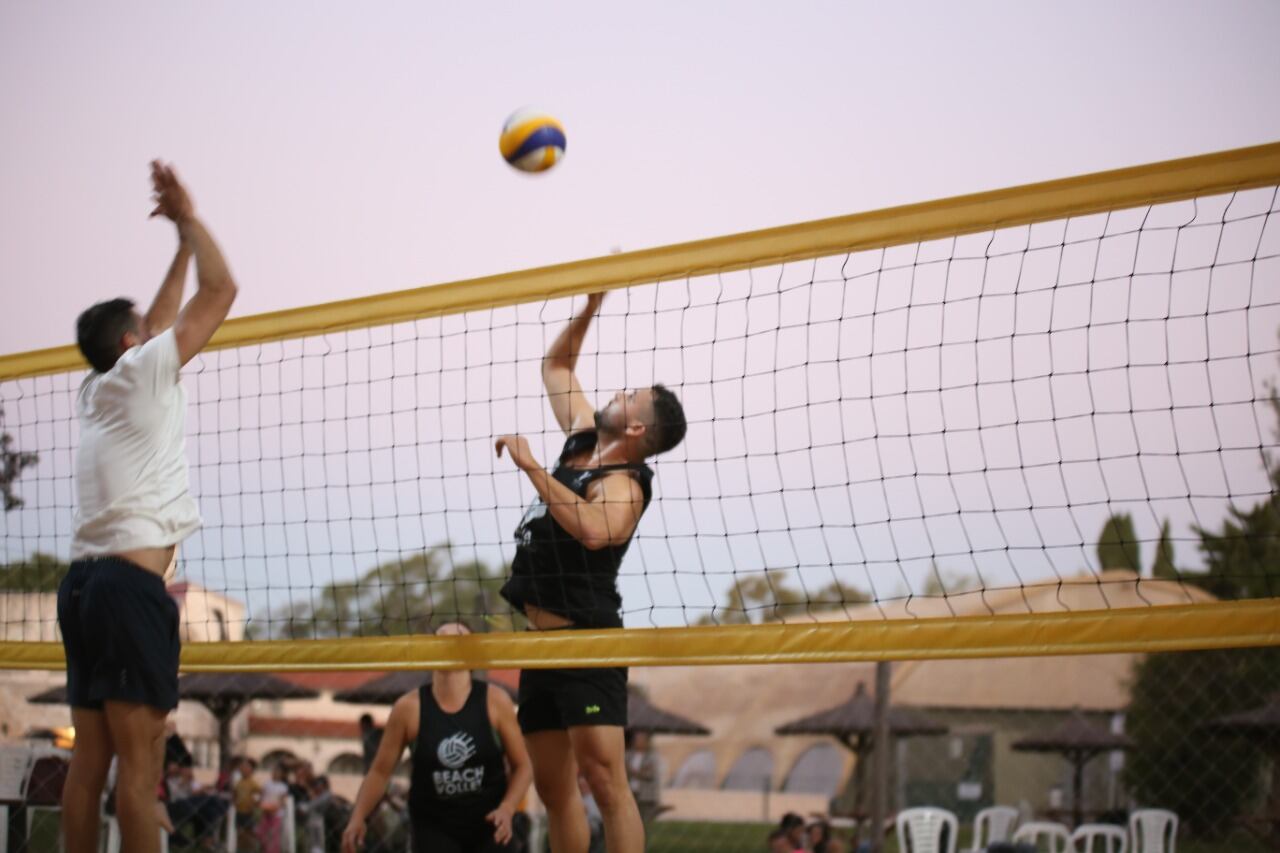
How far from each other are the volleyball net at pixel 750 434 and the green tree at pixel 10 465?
0.07 ft

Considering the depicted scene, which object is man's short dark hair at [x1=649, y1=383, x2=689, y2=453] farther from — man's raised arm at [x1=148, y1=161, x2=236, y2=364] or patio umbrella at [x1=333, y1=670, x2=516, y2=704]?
patio umbrella at [x1=333, y1=670, x2=516, y2=704]

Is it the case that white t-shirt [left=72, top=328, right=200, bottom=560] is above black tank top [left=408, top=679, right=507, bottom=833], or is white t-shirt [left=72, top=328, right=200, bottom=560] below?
above

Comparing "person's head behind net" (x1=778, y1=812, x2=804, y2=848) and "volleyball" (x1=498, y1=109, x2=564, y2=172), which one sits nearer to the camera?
"volleyball" (x1=498, y1=109, x2=564, y2=172)

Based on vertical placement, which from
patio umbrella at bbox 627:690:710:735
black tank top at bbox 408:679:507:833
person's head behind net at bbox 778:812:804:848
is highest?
black tank top at bbox 408:679:507:833

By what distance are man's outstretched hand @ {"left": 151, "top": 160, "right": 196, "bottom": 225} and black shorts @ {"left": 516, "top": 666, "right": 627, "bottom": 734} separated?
1.91 metres

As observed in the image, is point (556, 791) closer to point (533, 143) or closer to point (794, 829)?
point (533, 143)

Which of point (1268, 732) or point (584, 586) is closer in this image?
point (584, 586)

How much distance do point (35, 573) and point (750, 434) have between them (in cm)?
493

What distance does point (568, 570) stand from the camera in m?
4.79

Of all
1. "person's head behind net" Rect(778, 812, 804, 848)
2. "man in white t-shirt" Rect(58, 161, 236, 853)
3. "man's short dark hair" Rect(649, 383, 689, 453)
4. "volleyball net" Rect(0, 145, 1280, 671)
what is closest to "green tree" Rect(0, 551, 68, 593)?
"volleyball net" Rect(0, 145, 1280, 671)

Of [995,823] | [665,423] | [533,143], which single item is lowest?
[995,823]

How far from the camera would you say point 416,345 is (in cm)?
545

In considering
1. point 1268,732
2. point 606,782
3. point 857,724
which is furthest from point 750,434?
→ point 857,724

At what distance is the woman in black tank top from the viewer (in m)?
5.60
